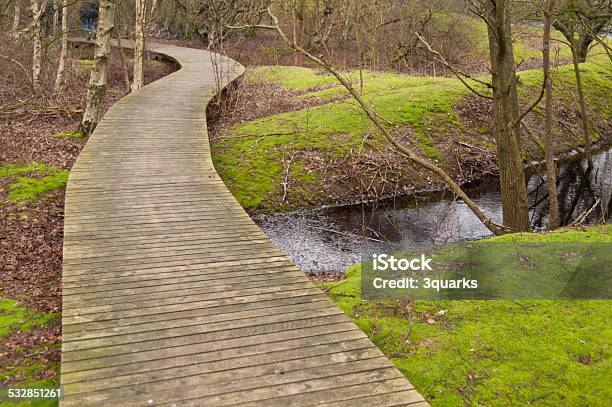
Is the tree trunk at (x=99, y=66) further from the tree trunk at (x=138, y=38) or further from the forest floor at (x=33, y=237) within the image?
the tree trunk at (x=138, y=38)

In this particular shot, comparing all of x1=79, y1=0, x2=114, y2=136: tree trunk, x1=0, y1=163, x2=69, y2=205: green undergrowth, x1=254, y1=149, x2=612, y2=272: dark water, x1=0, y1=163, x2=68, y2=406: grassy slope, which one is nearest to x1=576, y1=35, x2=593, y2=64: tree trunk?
x1=254, y1=149, x2=612, y2=272: dark water

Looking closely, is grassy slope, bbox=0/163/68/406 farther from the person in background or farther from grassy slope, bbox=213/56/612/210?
the person in background

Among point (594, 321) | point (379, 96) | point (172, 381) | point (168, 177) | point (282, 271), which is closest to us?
point (172, 381)

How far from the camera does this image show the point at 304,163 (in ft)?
61.3

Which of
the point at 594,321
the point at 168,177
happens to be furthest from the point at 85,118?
the point at 594,321

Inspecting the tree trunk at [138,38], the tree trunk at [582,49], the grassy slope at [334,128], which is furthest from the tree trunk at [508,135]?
the tree trunk at [582,49]

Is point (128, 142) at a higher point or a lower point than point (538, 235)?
higher

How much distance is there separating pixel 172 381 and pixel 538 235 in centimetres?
789

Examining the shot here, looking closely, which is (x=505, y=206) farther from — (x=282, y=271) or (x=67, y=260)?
(x=67, y=260)

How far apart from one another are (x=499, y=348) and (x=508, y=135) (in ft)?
21.3

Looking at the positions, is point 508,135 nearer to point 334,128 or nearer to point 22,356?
point 334,128

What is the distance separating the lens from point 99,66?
1727cm

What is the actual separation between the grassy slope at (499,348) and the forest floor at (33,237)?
4.58 m

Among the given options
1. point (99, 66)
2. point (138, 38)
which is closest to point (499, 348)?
point (99, 66)
